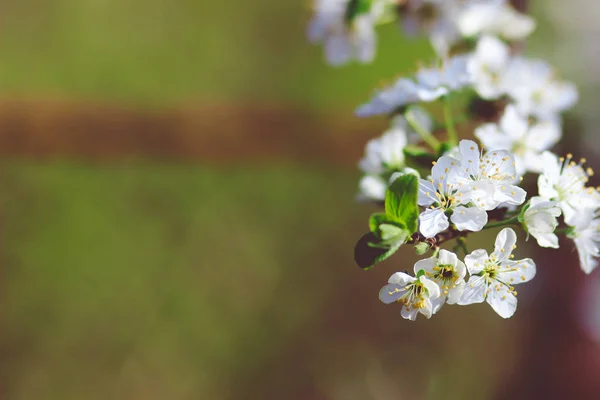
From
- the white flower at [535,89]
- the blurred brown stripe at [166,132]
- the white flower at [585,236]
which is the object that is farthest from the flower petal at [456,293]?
the blurred brown stripe at [166,132]

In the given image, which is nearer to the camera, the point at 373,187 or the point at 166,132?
the point at 373,187

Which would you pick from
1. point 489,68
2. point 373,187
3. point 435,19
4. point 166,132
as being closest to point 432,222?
point 373,187

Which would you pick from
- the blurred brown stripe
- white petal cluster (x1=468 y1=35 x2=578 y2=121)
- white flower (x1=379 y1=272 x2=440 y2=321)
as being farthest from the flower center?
the blurred brown stripe

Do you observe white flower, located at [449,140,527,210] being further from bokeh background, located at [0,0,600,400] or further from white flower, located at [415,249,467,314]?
bokeh background, located at [0,0,600,400]

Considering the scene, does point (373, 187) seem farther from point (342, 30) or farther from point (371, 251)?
point (342, 30)

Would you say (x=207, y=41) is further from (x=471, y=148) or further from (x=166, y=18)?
(x=471, y=148)

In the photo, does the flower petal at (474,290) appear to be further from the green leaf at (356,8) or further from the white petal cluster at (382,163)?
the green leaf at (356,8)
